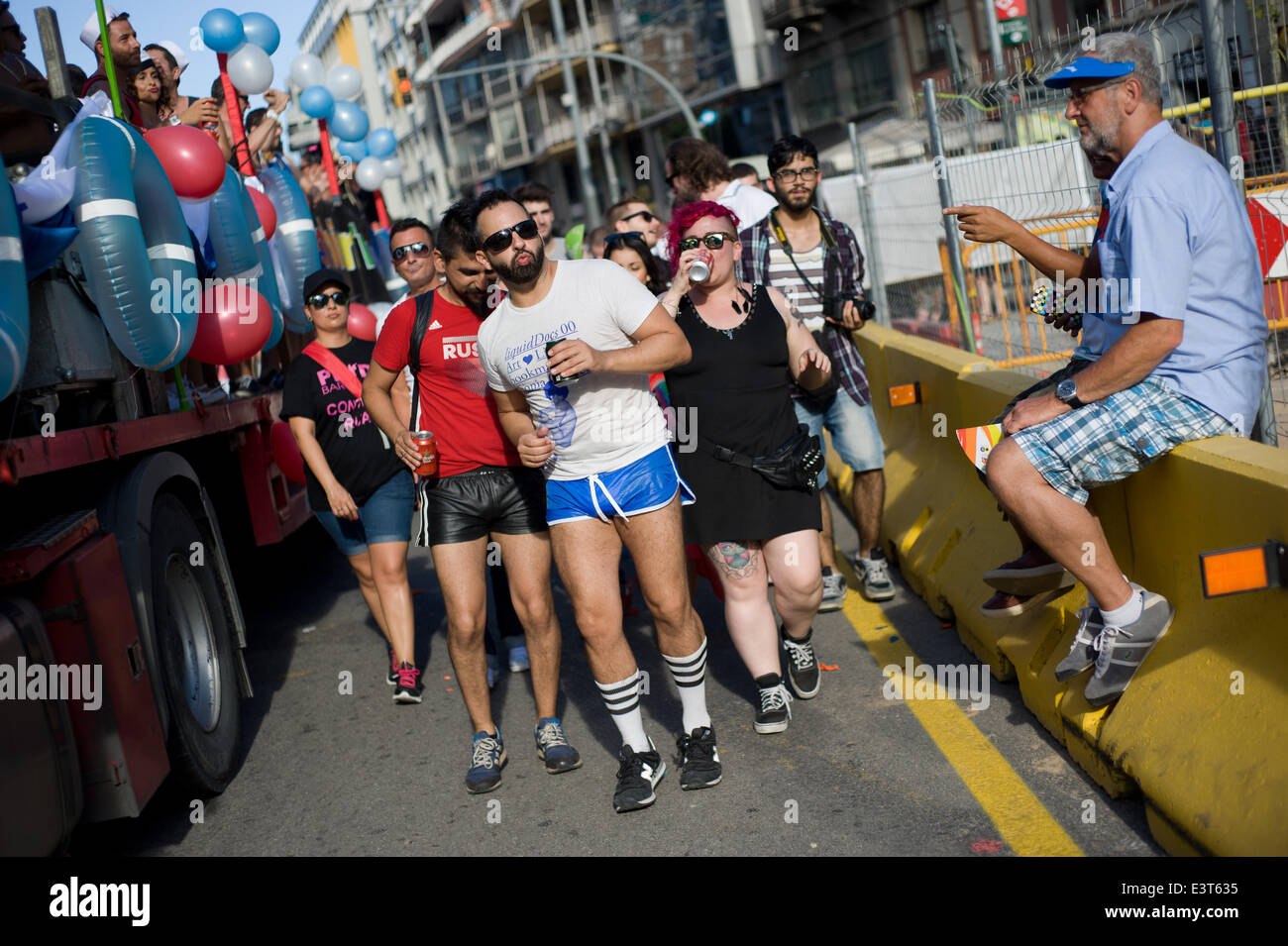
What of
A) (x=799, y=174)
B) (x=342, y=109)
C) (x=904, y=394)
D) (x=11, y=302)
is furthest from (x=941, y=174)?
(x=342, y=109)

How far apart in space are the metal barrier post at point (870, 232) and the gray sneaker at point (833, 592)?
3.87 metres

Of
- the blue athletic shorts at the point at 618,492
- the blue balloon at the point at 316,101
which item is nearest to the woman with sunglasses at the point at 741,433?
the blue athletic shorts at the point at 618,492

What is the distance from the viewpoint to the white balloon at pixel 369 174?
15633 mm

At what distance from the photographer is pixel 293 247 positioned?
26.5 ft

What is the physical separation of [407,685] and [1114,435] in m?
3.39

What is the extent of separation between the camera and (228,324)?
592 centimetres

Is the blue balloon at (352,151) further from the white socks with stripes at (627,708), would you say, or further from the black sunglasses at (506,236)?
the white socks with stripes at (627,708)

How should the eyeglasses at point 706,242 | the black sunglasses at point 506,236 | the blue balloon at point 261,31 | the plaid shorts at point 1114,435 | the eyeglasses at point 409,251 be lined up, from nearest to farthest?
the plaid shorts at point 1114,435 → the black sunglasses at point 506,236 → the eyeglasses at point 706,242 → the eyeglasses at point 409,251 → the blue balloon at point 261,31

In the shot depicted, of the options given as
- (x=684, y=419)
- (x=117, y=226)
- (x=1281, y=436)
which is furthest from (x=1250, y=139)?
(x=117, y=226)

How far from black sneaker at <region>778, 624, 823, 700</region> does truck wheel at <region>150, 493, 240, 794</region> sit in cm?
222

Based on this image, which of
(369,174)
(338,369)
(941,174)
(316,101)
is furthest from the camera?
(369,174)

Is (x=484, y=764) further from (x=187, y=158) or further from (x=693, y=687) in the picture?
(x=187, y=158)

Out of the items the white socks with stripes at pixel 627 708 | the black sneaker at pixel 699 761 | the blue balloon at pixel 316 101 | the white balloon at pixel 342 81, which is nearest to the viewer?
the black sneaker at pixel 699 761
